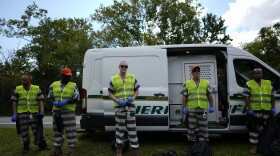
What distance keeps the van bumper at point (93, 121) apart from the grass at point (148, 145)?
0.48 meters

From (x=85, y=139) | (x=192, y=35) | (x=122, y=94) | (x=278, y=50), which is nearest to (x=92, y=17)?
(x=192, y=35)

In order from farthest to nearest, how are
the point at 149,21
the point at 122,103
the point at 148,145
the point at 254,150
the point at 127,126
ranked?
the point at 149,21 < the point at 148,145 < the point at 254,150 < the point at 127,126 < the point at 122,103

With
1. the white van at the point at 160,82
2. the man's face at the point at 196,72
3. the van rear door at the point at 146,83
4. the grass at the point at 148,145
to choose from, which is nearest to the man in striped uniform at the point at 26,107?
the grass at the point at 148,145

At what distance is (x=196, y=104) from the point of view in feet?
19.4

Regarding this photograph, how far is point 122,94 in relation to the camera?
5.48 m

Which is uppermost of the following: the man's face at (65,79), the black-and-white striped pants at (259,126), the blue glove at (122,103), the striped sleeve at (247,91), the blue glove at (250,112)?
the man's face at (65,79)

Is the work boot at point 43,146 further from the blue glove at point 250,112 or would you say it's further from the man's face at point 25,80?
the blue glove at point 250,112

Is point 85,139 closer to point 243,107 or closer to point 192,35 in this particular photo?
point 243,107

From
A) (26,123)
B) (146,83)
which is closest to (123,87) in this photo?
(146,83)

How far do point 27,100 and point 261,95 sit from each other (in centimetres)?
497

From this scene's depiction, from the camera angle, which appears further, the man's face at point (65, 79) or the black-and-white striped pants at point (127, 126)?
the man's face at point (65, 79)

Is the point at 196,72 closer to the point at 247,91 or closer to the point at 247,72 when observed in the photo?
the point at 247,91

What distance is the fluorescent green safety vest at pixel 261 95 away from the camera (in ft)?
19.2

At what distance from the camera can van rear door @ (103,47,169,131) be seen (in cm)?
631
